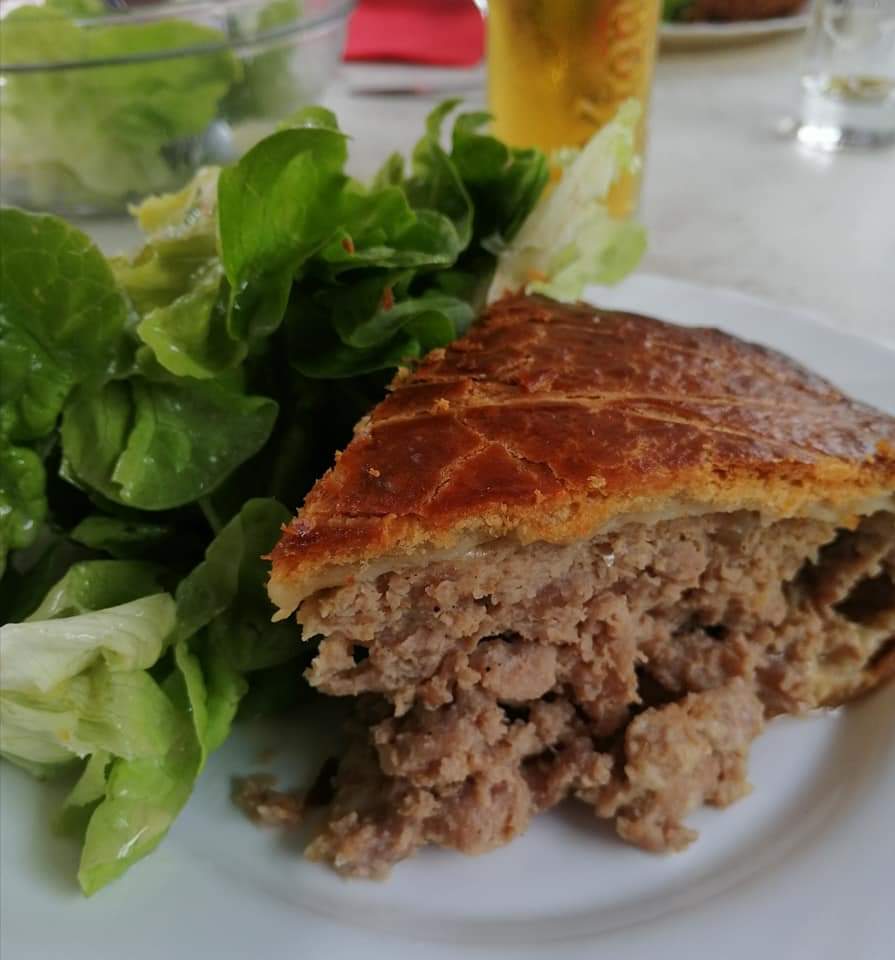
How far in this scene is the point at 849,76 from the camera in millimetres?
4562

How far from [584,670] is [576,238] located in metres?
1.30

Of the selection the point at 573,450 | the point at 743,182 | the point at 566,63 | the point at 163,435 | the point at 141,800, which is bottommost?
the point at 743,182

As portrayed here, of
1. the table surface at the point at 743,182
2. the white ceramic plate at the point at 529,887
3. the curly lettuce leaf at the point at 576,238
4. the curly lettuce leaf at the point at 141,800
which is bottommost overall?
the table surface at the point at 743,182

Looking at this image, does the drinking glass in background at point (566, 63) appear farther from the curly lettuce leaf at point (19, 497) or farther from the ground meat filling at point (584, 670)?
the curly lettuce leaf at point (19, 497)

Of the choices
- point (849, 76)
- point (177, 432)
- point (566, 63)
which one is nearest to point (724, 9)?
point (849, 76)

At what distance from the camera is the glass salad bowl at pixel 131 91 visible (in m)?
3.35

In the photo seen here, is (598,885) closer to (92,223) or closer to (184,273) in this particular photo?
(184,273)

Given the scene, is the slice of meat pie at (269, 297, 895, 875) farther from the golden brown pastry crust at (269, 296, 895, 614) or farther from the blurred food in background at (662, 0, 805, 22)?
the blurred food in background at (662, 0, 805, 22)

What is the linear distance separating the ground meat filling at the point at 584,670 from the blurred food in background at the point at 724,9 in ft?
15.3

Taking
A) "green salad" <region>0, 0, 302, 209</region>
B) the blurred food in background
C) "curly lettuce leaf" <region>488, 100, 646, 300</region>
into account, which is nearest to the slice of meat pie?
"curly lettuce leaf" <region>488, 100, 646, 300</region>

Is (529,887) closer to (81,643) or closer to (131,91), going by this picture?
(81,643)

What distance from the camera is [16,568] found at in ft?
7.18

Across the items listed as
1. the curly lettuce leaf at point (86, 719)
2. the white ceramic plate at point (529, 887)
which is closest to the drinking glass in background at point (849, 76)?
the white ceramic plate at point (529, 887)

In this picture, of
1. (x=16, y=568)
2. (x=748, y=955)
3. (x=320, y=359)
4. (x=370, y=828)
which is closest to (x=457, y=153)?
(x=320, y=359)
